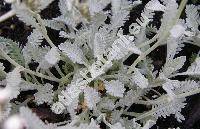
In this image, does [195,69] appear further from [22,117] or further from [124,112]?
[22,117]

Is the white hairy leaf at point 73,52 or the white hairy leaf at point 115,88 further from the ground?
the white hairy leaf at point 73,52

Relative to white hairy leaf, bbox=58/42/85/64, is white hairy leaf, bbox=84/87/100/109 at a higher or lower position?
lower

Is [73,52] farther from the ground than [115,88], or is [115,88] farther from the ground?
[73,52]

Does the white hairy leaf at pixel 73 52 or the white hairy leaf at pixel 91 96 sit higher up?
the white hairy leaf at pixel 73 52

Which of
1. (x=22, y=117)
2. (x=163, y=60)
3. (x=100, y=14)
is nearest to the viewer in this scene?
(x=22, y=117)

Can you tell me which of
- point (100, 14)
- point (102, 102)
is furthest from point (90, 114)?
point (100, 14)

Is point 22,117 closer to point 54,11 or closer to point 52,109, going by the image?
point 52,109

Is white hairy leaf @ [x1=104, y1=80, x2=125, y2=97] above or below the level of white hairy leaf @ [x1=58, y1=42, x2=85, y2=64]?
below

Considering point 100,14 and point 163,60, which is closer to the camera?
point 100,14

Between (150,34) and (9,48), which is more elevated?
(9,48)

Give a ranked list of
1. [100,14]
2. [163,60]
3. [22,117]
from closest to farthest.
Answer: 1. [22,117]
2. [100,14]
3. [163,60]

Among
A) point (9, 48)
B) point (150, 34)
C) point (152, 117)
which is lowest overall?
point (152, 117)
